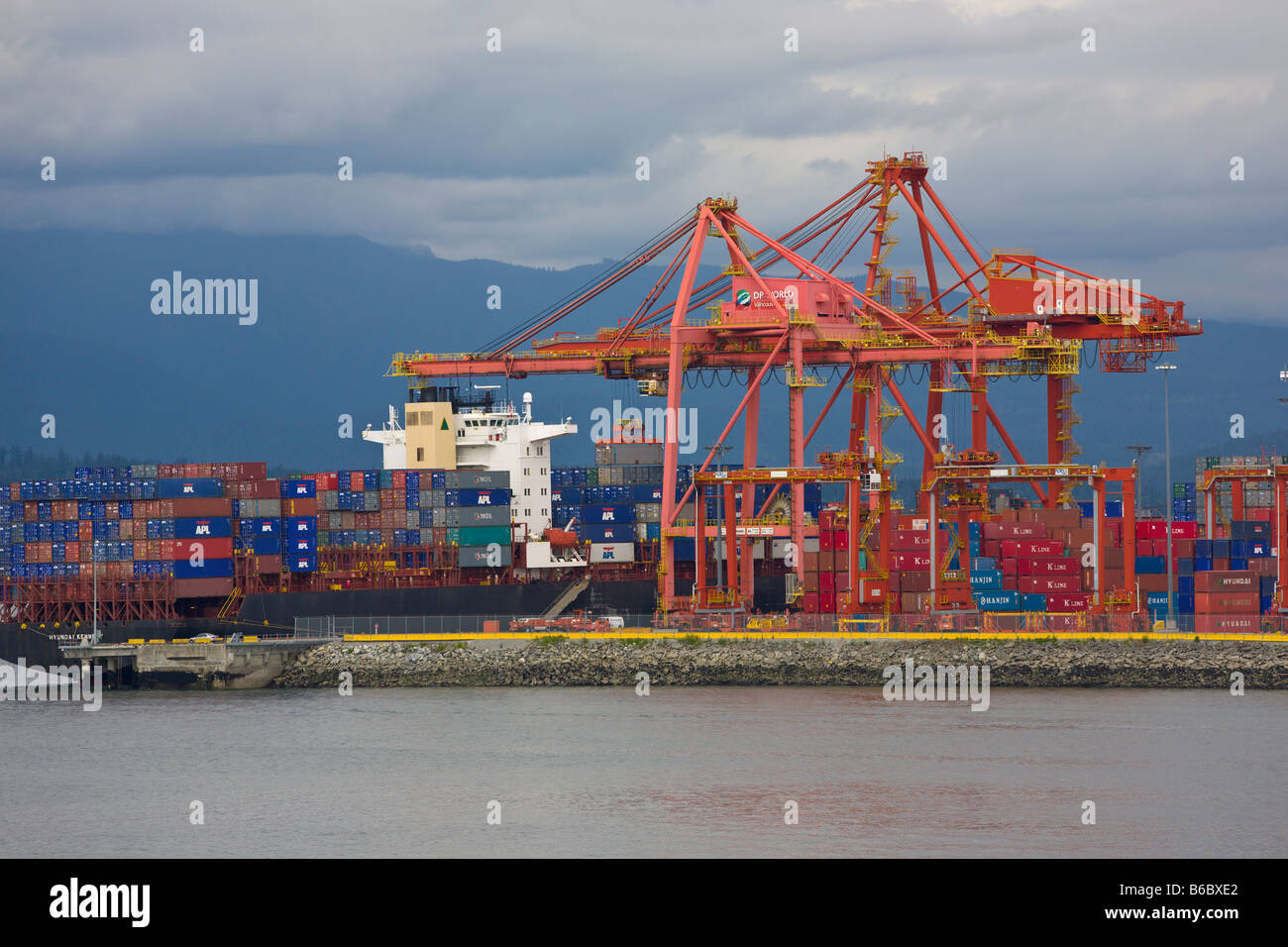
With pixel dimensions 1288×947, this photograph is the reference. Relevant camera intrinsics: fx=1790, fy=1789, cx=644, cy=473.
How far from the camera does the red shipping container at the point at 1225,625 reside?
202 ft

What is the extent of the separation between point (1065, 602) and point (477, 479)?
26.4 m

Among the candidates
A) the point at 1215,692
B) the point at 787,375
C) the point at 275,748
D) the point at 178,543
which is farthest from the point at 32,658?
the point at 1215,692

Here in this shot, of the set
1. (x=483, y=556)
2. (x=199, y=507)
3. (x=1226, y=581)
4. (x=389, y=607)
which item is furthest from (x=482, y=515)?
(x=1226, y=581)

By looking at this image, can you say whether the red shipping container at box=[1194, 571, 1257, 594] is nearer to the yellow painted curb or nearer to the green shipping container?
the yellow painted curb

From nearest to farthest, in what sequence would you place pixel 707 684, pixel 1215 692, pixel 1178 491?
pixel 1215 692 → pixel 707 684 → pixel 1178 491

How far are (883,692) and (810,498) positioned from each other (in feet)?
101

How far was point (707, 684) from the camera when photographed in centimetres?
6312

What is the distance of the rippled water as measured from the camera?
3762 cm

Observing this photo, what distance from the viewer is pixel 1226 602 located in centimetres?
6538

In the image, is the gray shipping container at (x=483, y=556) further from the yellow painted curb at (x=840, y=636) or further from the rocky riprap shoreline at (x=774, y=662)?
the rocky riprap shoreline at (x=774, y=662)

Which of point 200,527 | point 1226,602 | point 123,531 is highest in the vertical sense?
point 200,527

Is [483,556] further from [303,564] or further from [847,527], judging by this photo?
[847,527]

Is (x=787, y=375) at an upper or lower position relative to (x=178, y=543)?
upper
